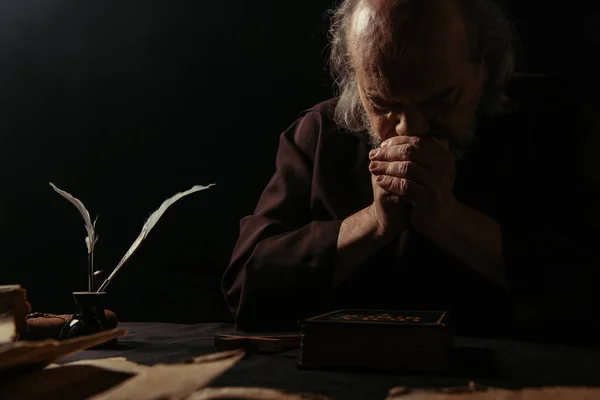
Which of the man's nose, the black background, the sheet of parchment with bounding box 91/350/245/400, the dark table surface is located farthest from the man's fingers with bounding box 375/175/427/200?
the black background

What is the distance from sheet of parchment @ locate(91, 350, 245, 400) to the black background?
4.73ft

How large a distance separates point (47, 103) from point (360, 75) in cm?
152

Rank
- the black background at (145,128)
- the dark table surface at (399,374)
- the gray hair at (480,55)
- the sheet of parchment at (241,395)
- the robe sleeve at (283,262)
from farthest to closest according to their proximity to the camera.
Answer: the black background at (145,128) < the gray hair at (480,55) < the robe sleeve at (283,262) < the dark table surface at (399,374) < the sheet of parchment at (241,395)

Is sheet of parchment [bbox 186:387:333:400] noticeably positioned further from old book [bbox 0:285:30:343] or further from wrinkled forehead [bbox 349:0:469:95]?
wrinkled forehead [bbox 349:0:469:95]

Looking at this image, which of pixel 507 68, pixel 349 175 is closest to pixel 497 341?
pixel 349 175

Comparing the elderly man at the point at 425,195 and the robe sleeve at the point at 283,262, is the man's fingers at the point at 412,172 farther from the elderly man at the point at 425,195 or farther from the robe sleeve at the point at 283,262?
the robe sleeve at the point at 283,262

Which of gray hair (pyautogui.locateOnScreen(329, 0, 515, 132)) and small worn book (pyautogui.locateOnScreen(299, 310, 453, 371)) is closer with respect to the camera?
small worn book (pyautogui.locateOnScreen(299, 310, 453, 371))

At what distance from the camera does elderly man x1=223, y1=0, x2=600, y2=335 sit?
1381 mm

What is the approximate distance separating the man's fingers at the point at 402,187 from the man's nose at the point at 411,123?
0.42ft

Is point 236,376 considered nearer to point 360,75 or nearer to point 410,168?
point 410,168

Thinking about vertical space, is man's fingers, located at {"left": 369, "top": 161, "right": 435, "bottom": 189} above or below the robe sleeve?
above

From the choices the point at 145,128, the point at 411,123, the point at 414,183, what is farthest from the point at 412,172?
the point at 145,128

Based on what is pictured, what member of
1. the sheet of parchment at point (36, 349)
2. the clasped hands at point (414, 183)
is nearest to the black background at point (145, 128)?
the clasped hands at point (414, 183)

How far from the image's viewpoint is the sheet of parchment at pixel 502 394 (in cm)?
67
